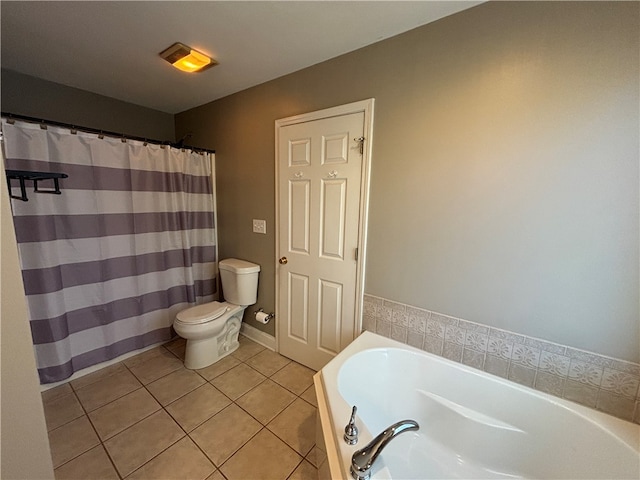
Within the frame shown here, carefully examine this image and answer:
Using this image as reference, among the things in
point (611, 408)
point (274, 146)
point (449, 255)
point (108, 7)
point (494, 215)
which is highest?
point (108, 7)

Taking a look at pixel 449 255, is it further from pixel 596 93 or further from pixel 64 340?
pixel 64 340

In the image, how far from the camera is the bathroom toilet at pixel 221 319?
2006 mm

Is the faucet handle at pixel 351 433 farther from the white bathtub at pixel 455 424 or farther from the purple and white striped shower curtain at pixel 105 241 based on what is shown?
the purple and white striped shower curtain at pixel 105 241

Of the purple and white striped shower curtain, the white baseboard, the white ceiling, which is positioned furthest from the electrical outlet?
the white ceiling

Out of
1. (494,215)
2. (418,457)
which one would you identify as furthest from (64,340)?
(494,215)

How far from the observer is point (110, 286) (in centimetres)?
198

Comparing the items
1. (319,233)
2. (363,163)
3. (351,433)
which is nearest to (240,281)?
(319,233)

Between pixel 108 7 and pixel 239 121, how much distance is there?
1.05m

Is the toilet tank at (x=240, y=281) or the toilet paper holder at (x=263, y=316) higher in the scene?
the toilet tank at (x=240, y=281)

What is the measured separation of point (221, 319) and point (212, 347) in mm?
250

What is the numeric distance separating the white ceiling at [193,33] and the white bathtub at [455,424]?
5.91ft

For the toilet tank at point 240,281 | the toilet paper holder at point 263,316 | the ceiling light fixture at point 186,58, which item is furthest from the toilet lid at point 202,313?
the ceiling light fixture at point 186,58

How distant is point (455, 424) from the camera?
1.33 metres

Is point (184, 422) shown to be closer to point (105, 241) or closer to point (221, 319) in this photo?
point (221, 319)
